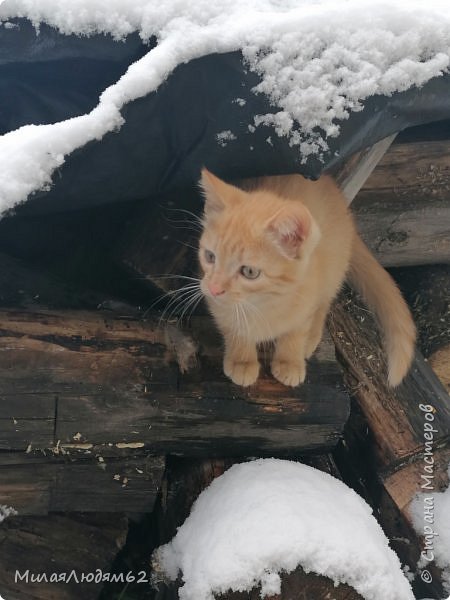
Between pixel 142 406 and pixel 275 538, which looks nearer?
pixel 275 538

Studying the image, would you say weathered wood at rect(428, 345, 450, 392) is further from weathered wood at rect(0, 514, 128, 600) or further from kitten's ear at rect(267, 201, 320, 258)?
weathered wood at rect(0, 514, 128, 600)

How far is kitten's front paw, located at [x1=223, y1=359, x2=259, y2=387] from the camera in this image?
1.42 meters

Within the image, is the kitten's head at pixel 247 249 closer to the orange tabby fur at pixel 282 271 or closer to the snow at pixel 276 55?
the orange tabby fur at pixel 282 271

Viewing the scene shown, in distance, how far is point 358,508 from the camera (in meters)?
1.35

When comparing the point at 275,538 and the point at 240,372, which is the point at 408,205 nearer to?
the point at 240,372

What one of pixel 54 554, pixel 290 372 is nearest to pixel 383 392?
pixel 290 372

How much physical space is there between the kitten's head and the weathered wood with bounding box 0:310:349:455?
0.18 metres

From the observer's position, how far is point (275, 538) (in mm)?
1187

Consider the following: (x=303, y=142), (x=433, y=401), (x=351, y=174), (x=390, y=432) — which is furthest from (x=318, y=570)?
(x=351, y=174)

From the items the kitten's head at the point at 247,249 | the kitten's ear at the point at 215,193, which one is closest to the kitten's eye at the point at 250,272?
the kitten's head at the point at 247,249

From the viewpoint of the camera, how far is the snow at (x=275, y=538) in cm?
116

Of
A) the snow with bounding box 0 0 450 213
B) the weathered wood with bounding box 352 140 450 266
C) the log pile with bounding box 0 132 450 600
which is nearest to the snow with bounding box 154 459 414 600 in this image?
the log pile with bounding box 0 132 450 600

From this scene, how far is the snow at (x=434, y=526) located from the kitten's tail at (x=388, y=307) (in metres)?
0.31

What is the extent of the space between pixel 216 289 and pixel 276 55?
1.72 feet
